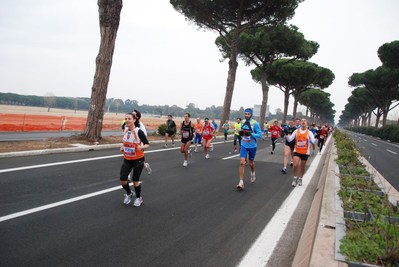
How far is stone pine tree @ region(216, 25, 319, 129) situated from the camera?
1230 inches

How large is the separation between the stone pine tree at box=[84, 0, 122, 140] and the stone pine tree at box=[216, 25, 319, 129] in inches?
770

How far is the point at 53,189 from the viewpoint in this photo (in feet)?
18.6

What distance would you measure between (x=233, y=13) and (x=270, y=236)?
26.8 metres

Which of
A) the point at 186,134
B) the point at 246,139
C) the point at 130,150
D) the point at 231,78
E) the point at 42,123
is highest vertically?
the point at 231,78

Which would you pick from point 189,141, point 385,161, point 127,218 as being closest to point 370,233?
point 127,218

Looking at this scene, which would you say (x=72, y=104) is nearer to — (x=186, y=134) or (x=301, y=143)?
(x=186, y=134)

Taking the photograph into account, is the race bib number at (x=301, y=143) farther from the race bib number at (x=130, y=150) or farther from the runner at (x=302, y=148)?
the race bib number at (x=130, y=150)

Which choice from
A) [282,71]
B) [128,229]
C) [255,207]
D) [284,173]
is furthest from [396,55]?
[128,229]

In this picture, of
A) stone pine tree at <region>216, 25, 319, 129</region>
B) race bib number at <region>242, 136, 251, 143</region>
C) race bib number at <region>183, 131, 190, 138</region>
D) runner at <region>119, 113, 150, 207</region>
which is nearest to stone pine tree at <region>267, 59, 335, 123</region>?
stone pine tree at <region>216, 25, 319, 129</region>

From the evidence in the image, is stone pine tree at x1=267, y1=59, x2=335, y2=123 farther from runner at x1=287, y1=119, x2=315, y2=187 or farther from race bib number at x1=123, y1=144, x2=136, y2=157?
race bib number at x1=123, y1=144, x2=136, y2=157

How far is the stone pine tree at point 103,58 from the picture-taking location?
12.5 meters

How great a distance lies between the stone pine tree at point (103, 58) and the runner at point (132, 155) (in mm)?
8330

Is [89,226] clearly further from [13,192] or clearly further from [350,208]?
[350,208]

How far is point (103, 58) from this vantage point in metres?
12.6
